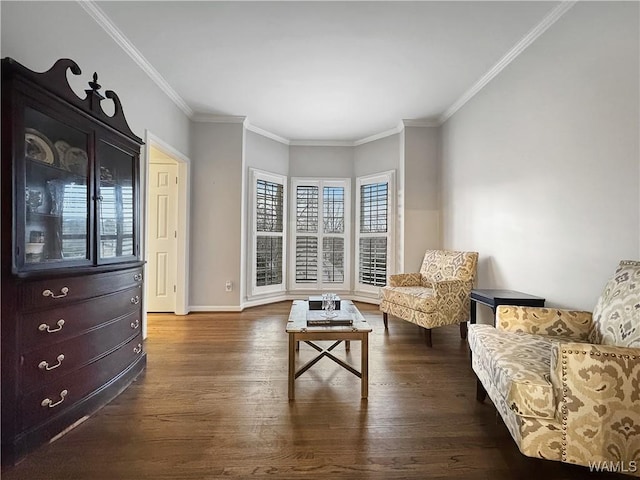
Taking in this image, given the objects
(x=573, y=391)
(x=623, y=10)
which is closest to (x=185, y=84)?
(x=623, y=10)

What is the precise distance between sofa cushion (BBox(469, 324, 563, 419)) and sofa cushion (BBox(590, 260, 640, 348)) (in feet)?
0.72

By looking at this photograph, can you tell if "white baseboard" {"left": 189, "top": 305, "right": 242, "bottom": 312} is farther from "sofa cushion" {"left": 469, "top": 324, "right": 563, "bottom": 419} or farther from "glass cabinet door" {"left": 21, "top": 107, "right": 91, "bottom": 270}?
"sofa cushion" {"left": 469, "top": 324, "right": 563, "bottom": 419}

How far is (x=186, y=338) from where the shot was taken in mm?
3070

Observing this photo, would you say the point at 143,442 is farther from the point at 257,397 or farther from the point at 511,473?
the point at 511,473

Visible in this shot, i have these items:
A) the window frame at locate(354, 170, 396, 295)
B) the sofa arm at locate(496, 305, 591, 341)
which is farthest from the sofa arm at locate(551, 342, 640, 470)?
the window frame at locate(354, 170, 396, 295)

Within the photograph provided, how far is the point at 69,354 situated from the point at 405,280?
312 cm

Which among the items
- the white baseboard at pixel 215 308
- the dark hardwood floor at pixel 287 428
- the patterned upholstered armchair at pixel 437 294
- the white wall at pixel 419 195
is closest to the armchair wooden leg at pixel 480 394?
the dark hardwood floor at pixel 287 428

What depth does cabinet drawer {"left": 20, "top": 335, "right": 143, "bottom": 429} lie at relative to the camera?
142cm

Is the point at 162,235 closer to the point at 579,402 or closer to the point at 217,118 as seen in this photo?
the point at 217,118

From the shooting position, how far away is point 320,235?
5.04 meters

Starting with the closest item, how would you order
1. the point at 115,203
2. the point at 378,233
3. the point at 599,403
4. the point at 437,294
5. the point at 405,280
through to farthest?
the point at 599,403
the point at 115,203
the point at 437,294
the point at 405,280
the point at 378,233

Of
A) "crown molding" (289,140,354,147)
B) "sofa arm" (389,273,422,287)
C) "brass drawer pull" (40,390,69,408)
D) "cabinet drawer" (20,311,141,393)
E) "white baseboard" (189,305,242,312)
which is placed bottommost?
"white baseboard" (189,305,242,312)

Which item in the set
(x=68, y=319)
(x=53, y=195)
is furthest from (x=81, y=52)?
(x=68, y=319)

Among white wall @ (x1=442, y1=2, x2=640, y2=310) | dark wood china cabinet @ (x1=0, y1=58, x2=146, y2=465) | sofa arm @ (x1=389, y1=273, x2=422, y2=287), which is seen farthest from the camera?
sofa arm @ (x1=389, y1=273, x2=422, y2=287)
